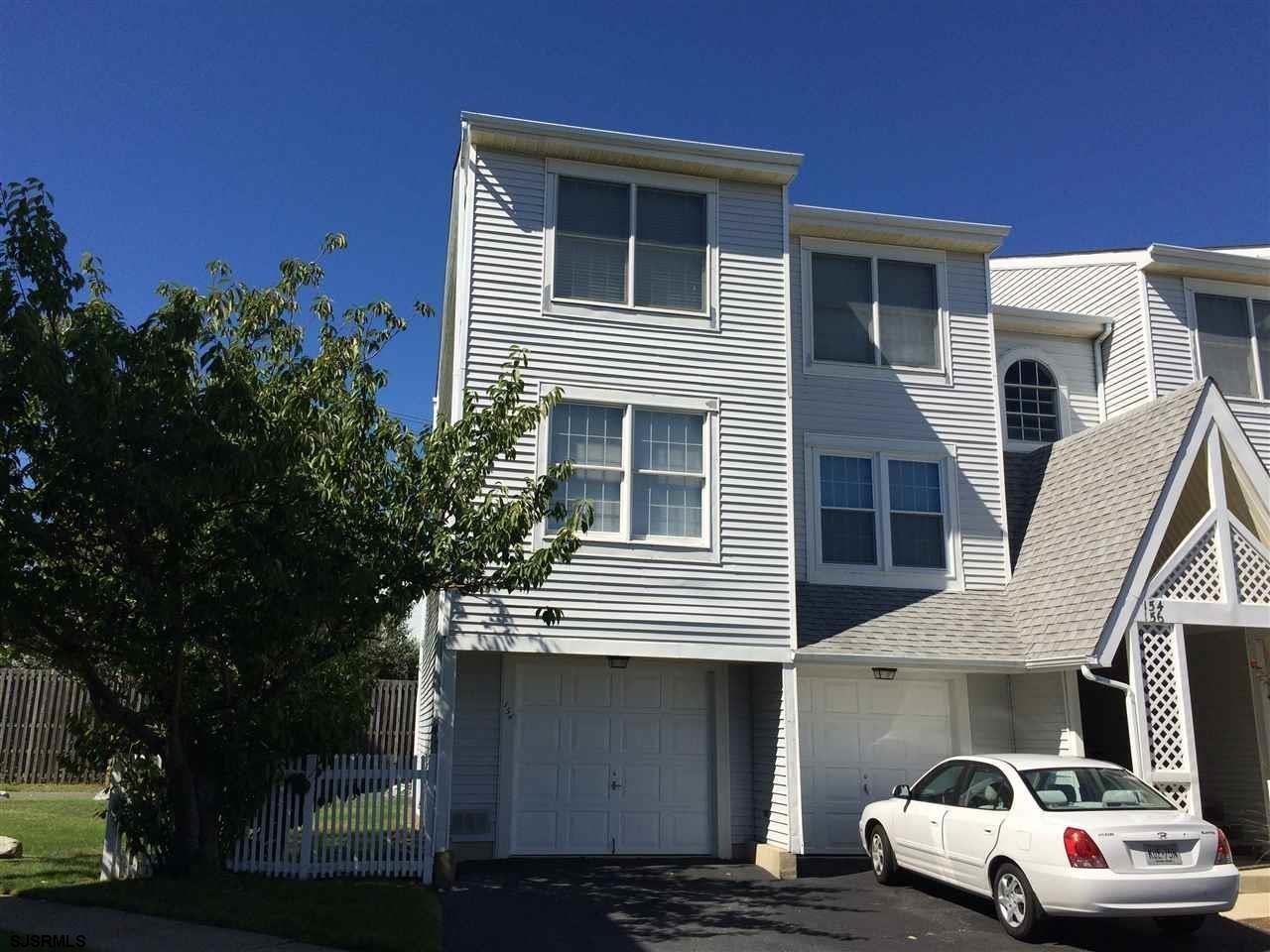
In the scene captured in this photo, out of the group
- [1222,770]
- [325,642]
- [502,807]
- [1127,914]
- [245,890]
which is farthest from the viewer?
[1222,770]

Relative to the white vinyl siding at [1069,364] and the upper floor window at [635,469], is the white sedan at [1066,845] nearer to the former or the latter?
the upper floor window at [635,469]

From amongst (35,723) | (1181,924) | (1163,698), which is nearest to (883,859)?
(1181,924)

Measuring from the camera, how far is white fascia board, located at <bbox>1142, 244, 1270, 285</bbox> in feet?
56.9

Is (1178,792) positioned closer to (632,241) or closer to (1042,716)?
(1042,716)

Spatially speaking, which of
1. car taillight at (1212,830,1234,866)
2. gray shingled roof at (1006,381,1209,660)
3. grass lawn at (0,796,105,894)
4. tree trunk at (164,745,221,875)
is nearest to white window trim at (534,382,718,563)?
gray shingled roof at (1006,381,1209,660)

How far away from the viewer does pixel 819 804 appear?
14.0m

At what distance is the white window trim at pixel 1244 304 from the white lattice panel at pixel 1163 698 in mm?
6793

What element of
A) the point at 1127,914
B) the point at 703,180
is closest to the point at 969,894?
the point at 1127,914

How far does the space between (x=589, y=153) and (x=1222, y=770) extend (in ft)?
42.0

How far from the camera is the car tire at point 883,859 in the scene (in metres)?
11.8

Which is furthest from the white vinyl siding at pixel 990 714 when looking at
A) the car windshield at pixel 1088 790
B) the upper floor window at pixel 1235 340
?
the upper floor window at pixel 1235 340

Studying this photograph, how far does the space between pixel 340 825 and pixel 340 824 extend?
0.02 metres

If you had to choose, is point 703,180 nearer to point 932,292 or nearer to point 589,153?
point 589,153

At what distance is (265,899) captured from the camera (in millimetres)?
9625
